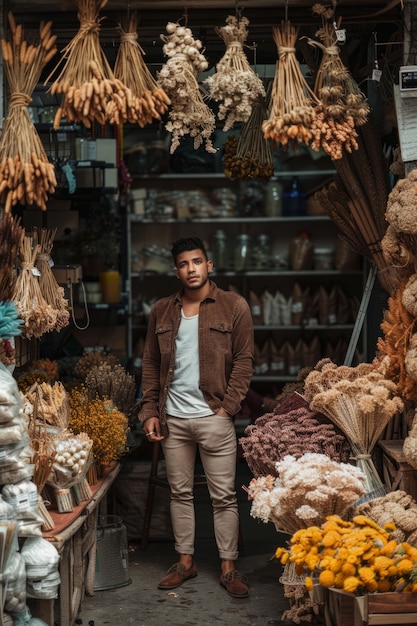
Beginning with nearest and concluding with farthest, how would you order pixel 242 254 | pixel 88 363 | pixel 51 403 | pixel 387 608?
pixel 387 608
pixel 51 403
pixel 88 363
pixel 242 254

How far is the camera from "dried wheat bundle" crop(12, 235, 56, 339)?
16.2 ft

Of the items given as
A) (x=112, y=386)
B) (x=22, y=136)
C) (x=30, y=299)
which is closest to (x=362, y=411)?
(x=30, y=299)

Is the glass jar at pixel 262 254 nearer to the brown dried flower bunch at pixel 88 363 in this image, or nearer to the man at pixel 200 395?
the brown dried flower bunch at pixel 88 363

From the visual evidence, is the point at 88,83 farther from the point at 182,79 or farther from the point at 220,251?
the point at 220,251

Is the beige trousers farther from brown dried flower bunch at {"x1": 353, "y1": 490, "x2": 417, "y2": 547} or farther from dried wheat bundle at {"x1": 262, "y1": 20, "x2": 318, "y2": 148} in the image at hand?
dried wheat bundle at {"x1": 262, "y1": 20, "x2": 318, "y2": 148}

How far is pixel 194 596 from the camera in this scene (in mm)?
5340

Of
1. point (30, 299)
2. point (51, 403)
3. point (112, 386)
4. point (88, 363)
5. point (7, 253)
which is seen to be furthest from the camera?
point (88, 363)

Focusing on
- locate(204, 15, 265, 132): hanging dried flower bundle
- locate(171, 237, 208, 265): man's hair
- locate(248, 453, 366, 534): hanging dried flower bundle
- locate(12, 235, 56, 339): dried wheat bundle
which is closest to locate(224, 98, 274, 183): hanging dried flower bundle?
locate(171, 237, 208, 265): man's hair

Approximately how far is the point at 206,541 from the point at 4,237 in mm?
2931

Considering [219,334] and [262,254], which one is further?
[262,254]

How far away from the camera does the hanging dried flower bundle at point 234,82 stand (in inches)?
180

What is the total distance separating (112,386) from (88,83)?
7.45ft

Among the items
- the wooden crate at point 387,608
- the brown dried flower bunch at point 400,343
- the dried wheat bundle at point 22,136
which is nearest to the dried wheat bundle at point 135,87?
the dried wheat bundle at point 22,136

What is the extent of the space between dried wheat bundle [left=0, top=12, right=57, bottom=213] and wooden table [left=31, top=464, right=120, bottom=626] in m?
1.47
